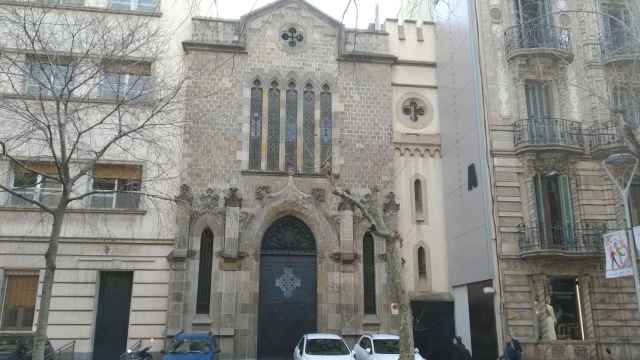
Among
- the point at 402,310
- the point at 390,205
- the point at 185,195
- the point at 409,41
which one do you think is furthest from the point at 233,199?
the point at 409,41

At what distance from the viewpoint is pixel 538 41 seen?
22031 millimetres

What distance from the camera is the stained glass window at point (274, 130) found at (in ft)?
73.3

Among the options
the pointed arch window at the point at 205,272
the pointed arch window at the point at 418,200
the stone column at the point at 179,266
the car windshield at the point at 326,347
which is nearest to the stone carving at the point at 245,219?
the pointed arch window at the point at 205,272

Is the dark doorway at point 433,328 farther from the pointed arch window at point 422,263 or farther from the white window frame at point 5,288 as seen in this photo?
the white window frame at point 5,288

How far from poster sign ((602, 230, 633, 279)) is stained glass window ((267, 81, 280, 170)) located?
12180 millimetres

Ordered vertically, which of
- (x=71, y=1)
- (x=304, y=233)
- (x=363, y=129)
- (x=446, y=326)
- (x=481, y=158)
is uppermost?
(x=71, y=1)

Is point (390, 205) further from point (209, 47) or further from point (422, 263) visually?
point (209, 47)

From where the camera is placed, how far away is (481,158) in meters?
20.8

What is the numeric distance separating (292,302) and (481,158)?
29.8 ft

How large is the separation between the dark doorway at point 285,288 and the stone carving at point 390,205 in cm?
319

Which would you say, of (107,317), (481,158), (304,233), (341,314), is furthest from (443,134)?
(107,317)

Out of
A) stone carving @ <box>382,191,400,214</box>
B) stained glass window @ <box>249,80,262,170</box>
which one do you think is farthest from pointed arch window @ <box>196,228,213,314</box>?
stone carving @ <box>382,191,400,214</box>

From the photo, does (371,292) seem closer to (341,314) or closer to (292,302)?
(341,314)

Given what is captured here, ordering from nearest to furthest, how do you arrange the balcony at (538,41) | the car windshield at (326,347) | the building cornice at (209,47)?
the car windshield at (326,347), the balcony at (538,41), the building cornice at (209,47)
